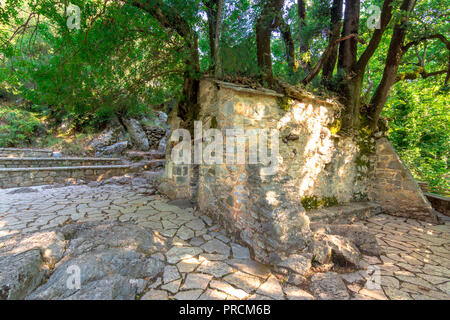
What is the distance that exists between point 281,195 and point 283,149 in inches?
44.7

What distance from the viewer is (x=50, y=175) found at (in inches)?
244

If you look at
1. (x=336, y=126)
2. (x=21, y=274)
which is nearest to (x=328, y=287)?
(x=21, y=274)

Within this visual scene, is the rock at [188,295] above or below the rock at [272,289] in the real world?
above

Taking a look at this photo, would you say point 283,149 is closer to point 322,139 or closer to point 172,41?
point 322,139

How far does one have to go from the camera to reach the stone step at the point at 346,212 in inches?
152

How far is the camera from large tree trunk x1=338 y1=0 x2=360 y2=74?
15.4 feet

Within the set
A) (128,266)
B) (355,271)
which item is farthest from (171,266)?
(355,271)

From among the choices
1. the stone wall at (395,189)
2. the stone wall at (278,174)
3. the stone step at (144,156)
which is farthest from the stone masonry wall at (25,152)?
the stone wall at (395,189)

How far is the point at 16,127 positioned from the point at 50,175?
20.5 feet

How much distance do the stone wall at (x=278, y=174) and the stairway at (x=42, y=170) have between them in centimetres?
353

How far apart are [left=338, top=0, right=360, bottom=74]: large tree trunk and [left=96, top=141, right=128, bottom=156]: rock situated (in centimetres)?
1027

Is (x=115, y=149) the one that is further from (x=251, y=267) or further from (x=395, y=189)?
(x=395, y=189)

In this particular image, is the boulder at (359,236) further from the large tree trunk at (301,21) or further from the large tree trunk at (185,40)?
the large tree trunk at (301,21)

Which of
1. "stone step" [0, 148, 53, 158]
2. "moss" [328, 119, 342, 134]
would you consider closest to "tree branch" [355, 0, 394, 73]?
"moss" [328, 119, 342, 134]
